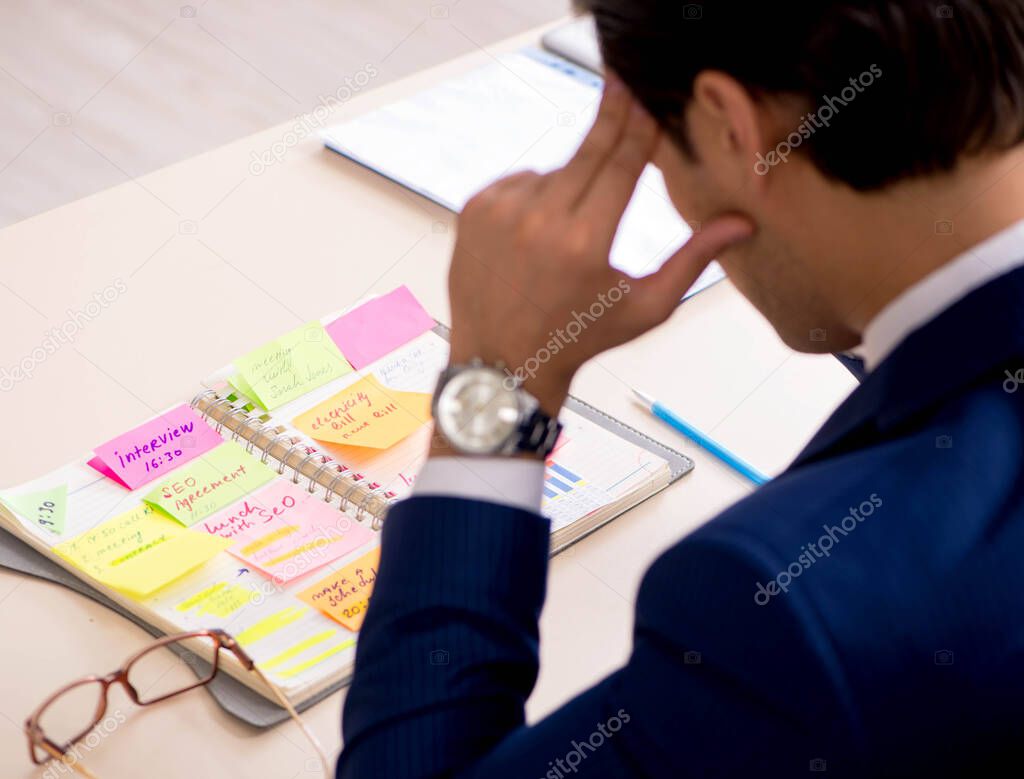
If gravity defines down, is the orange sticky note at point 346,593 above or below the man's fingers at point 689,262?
below

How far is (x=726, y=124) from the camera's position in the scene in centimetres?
81

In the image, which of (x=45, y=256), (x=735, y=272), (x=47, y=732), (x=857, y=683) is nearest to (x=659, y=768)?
(x=857, y=683)

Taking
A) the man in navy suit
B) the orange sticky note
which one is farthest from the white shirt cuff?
the orange sticky note

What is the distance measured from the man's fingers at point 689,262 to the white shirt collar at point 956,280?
0.41 ft

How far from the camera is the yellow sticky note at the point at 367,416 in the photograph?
119 centimetres

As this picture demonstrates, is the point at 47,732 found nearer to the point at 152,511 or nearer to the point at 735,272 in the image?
the point at 152,511

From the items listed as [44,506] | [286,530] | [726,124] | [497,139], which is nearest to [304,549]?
[286,530]

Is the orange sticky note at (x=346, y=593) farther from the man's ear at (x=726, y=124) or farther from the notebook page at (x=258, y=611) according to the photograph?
the man's ear at (x=726, y=124)

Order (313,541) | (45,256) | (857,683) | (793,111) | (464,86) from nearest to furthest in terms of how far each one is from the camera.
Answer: (857,683)
(793,111)
(313,541)
(45,256)
(464,86)

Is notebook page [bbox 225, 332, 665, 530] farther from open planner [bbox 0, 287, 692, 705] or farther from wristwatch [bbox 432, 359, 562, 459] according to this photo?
wristwatch [bbox 432, 359, 562, 459]

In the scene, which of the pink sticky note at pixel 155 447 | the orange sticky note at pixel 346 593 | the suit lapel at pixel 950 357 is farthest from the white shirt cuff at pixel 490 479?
the pink sticky note at pixel 155 447

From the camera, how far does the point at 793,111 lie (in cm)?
77

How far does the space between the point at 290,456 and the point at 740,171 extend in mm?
516

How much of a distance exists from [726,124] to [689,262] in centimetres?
15
